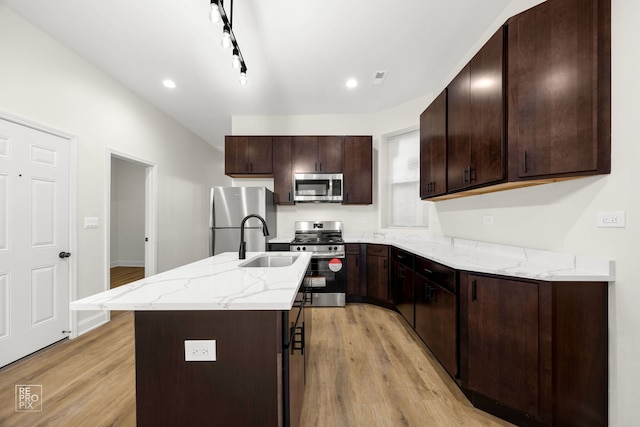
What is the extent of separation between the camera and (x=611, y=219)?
4.44ft

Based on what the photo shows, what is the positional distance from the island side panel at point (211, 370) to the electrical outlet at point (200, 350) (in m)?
0.02

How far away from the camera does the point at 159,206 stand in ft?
13.2

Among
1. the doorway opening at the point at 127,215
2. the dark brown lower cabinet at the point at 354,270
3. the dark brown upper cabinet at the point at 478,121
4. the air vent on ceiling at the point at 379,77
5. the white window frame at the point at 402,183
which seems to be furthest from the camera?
the doorway opening at the point at 127,215

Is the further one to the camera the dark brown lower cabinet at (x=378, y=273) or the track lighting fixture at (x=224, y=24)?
the dark brown lower cabinet at (x=378, y=273)

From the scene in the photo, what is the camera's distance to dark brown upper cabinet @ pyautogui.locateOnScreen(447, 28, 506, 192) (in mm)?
1659

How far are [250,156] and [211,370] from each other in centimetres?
328

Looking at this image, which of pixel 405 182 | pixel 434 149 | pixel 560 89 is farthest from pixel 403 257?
pixel 560 89

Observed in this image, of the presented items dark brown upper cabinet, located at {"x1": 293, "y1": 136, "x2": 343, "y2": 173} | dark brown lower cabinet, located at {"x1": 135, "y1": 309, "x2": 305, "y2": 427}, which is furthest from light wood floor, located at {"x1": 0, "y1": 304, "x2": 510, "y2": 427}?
dark brown upper cabinet, located at {"x1": 293, "y1": 136, "x2": 343, "y2": 173}

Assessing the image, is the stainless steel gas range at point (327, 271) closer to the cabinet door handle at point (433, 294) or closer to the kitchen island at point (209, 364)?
the cabinet door handle at point (433, 294)

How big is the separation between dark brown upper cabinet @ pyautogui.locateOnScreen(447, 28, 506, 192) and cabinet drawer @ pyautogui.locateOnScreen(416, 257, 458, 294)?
70 centimetres

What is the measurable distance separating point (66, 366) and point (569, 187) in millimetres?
3976

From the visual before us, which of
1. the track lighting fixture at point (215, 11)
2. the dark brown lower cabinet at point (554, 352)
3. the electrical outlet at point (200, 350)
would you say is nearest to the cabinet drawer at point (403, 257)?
the dark brown lower cabinet at point (554, 352)

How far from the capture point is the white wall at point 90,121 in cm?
211

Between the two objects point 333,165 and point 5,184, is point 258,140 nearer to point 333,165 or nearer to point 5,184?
point 333,165
